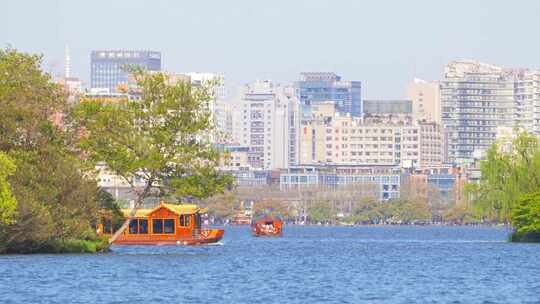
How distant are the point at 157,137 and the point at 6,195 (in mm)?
12800

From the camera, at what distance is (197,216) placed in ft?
348

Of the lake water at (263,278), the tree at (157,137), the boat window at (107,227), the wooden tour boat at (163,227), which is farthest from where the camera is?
the wooden tour boat at (163,227)

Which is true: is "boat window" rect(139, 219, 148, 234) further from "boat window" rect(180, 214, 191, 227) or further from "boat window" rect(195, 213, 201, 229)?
"boat window" rect(195, 213, 201, 229)

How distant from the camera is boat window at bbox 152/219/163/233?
103m

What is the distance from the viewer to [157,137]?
79188 mm

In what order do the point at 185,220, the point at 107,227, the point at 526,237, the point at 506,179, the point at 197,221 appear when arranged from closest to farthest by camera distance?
1. the point at 107,227
2. the point at 185,220
3. the point at 526,237
4. the point at 197,221
5. the point at 506,179

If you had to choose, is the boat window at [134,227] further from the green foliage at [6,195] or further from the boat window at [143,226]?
the green foliage at [6,195]

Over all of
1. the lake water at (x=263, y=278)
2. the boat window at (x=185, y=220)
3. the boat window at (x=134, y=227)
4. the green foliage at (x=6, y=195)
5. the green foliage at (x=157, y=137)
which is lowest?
the lake water at (x=263, y=278)

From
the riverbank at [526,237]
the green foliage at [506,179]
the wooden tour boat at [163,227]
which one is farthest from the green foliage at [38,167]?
the green foliage at [506,179]

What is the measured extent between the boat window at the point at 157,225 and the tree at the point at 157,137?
2241cm

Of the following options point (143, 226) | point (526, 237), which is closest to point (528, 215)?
point (526, 237)

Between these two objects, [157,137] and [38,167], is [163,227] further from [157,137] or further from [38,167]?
[38,167]

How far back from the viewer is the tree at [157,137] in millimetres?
78938

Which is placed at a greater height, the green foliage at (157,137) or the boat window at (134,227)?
the green foliage at (157,137)
